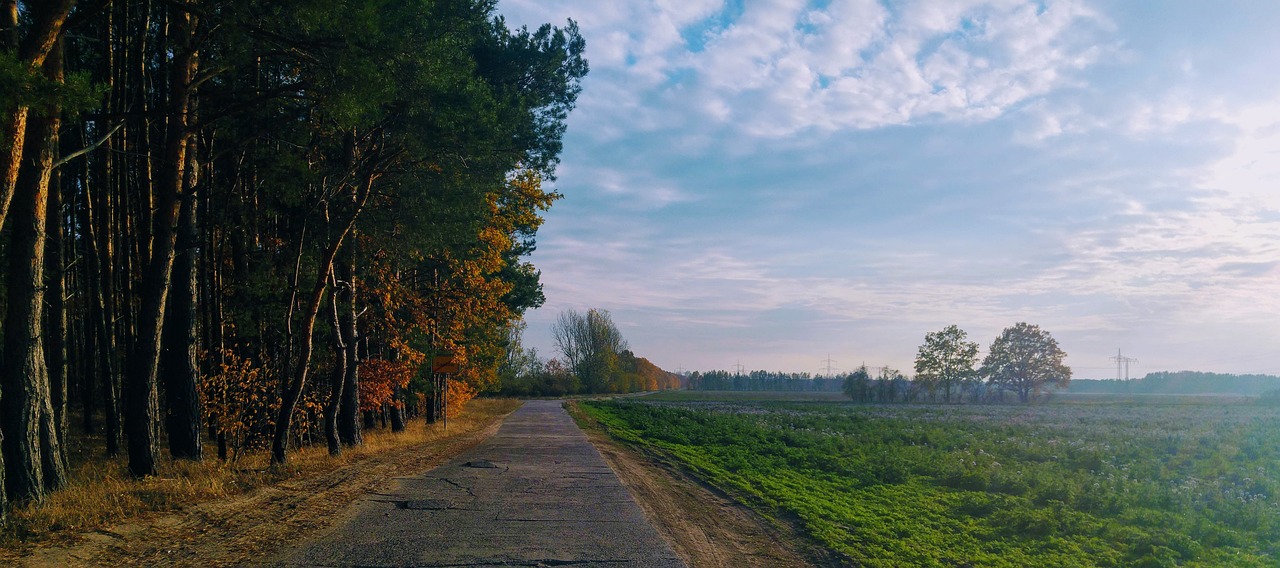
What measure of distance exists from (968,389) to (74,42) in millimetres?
100961

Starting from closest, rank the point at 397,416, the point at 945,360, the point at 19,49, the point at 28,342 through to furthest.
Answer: the point at 19,49
the point at 28,342
the point at 397,416
the point at 945,360

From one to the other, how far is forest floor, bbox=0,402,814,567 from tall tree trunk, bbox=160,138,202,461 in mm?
2001

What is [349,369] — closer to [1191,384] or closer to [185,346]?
[185,346]

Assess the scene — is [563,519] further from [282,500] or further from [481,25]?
[481,25]

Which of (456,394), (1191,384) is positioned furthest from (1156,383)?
(456,394)

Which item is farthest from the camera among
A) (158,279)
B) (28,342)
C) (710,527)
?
(158,279)

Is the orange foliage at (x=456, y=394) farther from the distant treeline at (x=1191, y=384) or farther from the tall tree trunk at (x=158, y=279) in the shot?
the distant treeline at (x=1191, y=384)

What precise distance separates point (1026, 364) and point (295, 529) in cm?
10570

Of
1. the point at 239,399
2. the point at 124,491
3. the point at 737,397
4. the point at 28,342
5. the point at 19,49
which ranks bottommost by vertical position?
the point at 737,397

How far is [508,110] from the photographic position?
1498 centimetres

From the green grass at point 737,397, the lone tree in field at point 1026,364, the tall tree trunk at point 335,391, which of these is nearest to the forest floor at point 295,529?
the tall tree trunk at point 335,391

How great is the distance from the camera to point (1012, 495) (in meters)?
13.1

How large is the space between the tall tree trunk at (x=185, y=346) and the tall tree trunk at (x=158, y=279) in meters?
0.56

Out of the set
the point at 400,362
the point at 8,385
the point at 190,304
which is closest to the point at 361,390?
the point at 400,362
